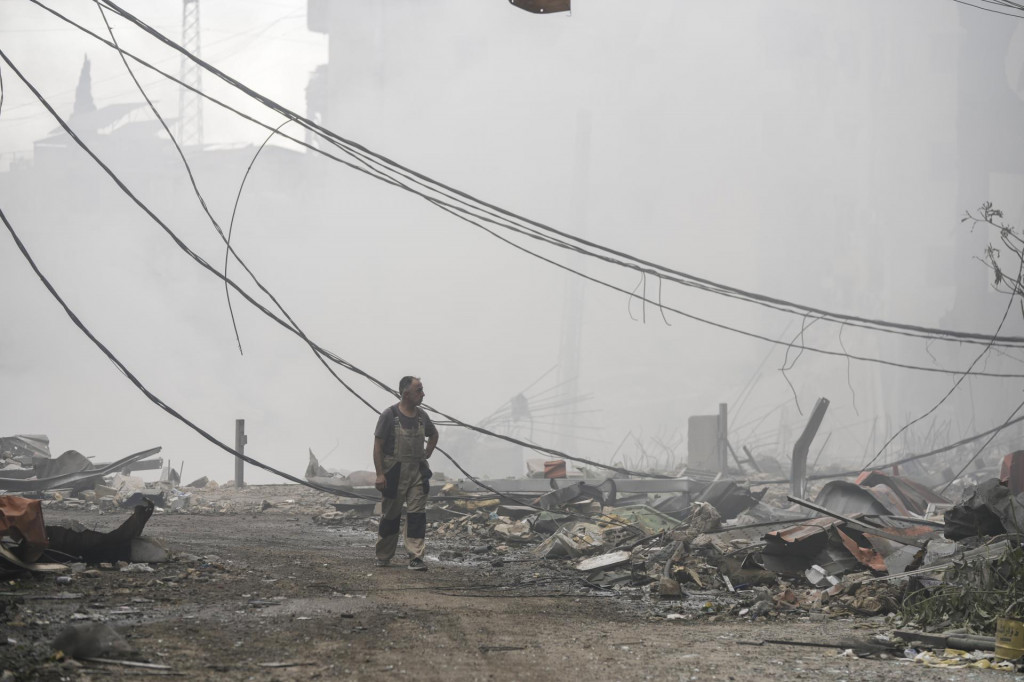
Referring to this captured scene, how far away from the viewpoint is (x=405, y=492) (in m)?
7.42

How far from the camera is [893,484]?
11.5m

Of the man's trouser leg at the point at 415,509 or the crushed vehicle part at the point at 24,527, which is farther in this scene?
the man's trouser leg at the point at 415,509

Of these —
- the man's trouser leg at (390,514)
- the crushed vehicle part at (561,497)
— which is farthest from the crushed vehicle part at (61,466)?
the man's trouser leg at (390,514)

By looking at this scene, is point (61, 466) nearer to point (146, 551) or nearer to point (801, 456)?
point (146, 551)

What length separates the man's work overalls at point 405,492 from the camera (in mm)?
7344

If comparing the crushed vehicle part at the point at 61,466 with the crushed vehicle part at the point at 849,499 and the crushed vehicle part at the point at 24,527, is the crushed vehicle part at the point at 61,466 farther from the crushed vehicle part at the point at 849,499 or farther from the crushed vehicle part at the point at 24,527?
the crushed vehicle part at the point at 849,499

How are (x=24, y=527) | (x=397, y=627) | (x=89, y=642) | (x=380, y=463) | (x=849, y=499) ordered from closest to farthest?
(x=89, y=642) → (x=397, y=627) → (x=24, y=527) → (x=380, y=463) → (x=849, y=499)

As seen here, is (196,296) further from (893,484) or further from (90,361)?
(893,484)

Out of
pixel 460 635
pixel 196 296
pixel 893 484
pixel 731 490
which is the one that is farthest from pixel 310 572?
pixel 196 296

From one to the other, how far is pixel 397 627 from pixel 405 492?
8.51ft

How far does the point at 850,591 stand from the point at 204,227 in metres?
43.0

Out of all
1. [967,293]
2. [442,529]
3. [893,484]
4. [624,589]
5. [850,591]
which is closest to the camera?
[850,591]

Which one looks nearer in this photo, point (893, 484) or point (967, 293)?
point (893, 484)

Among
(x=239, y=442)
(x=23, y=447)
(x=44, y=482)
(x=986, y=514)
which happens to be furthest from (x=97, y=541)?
(x=23, y=447)
